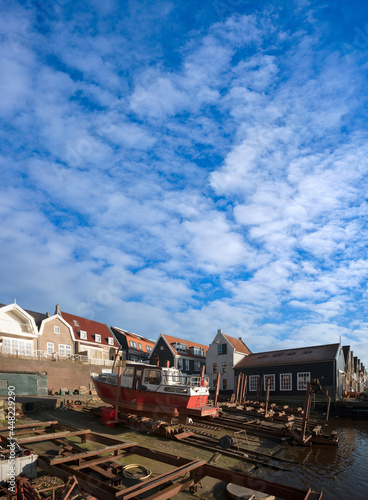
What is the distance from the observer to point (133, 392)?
22188mm

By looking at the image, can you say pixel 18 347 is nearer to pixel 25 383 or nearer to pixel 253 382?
pixel 25 383

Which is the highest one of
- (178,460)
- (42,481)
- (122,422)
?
(178,460)

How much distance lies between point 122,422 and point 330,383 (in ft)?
94.6

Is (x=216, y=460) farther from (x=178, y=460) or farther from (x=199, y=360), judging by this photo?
(x=199, y=360)

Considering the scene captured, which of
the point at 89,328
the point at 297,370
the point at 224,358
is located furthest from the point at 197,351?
the point at 297,370

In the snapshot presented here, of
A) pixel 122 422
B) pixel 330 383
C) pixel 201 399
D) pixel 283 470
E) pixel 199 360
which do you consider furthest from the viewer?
pixel 199 360

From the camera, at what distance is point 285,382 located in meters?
44.2

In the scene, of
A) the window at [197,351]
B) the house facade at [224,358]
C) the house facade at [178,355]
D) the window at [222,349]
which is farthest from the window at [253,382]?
the window at [197,351]

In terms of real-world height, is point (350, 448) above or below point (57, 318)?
below

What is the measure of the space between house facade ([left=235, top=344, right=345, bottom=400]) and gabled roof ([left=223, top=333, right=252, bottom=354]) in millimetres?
3675

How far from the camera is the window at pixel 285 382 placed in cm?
4375

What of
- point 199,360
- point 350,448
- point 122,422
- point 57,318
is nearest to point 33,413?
point 122,422

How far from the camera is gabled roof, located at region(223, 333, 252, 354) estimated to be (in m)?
52.9

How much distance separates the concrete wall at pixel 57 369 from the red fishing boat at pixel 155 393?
14275 millimetres
